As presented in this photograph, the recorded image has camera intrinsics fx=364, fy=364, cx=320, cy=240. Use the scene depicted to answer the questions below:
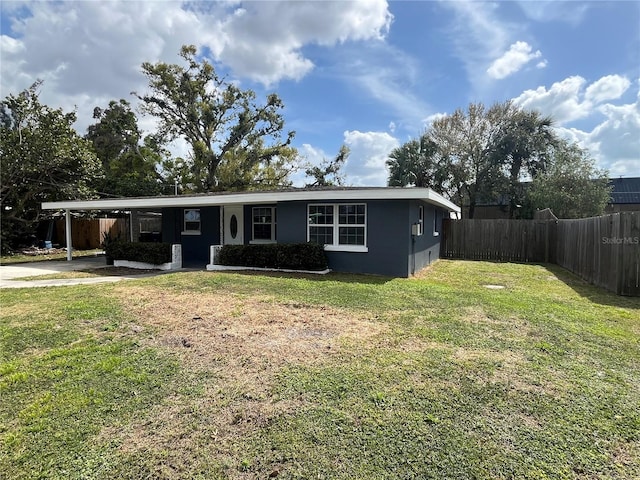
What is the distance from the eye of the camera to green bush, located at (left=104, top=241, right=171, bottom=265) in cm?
1261

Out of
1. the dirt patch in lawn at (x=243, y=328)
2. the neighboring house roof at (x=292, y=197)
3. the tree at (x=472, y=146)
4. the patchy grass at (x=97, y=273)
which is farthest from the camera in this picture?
the tree at (x=472, y=146)

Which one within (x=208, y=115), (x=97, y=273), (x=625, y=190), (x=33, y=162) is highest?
(x=208, y=115)

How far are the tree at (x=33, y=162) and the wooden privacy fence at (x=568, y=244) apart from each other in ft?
59.8

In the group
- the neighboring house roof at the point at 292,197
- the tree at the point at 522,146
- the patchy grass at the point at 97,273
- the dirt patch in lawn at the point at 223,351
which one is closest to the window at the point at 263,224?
the neighboring house roof at the point at 292,197

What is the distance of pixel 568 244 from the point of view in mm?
12453

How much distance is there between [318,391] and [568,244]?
41.3 ft

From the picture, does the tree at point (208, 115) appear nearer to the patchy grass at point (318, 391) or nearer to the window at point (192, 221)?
the window at point (192, 221)

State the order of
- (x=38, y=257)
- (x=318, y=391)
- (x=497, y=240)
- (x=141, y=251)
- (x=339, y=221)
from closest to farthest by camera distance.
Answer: (x=318, y=391)
(x=339, y=221)
(x=141, y=251)
(x=497, y=240)
(x=38, y=257)

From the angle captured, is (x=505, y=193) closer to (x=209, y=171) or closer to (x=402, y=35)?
(x=402, y=35)

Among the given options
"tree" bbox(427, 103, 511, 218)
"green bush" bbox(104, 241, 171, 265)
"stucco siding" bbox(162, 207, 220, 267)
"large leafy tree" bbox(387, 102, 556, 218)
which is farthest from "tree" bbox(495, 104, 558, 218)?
"green bush" bbox(104, 241, 171, 265)

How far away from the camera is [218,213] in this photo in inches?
546

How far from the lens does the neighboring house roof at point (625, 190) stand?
3312cm

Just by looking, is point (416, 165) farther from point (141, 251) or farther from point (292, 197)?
point (141, 251)

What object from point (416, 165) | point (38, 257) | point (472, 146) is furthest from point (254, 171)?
point (472, 146)
